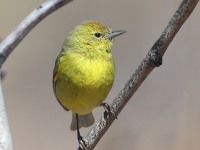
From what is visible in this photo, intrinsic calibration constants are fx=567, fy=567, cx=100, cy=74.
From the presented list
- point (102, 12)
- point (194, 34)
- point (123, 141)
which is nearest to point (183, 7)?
point (123, 141)

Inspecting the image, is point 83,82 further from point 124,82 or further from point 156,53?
point 124,82

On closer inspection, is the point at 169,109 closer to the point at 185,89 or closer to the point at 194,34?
the point at 185,89

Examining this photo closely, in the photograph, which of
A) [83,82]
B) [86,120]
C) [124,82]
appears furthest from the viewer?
Answer: [124,82]

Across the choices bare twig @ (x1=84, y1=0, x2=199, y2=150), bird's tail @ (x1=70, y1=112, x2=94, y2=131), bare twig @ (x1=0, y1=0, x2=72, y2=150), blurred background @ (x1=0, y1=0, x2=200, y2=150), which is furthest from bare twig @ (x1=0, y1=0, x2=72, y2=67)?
blurred background @ (x1=0, y1=0, x2=200, y2=150)

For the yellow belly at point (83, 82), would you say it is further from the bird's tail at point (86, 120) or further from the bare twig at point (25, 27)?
the bare twig at point (25, 27)

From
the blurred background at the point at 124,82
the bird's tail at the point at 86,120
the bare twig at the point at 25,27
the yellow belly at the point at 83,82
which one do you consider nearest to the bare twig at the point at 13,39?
the bare twig at the point at 25,27

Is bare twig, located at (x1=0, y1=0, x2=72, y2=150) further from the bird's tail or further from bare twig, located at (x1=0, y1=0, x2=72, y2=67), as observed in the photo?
the bird's tail

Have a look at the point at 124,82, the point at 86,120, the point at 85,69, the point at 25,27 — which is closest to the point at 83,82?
the point at 85,69
